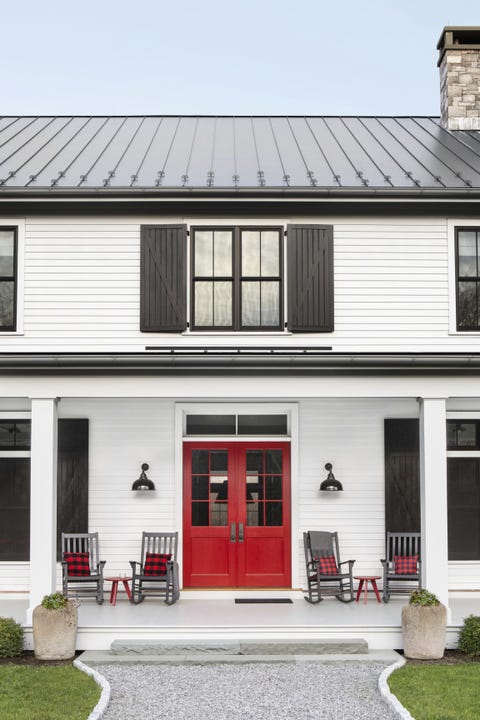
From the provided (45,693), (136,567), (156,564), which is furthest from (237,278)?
(45,693)

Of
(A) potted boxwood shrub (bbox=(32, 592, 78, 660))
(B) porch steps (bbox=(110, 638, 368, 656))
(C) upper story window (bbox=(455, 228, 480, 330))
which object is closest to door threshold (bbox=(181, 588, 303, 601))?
(B) porch steps (bbox=(110, 638, 368, 656))

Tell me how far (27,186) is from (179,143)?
12.0ft

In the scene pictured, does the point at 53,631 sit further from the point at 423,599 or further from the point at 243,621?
the point at 423,599

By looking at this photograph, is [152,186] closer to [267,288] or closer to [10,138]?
[267,288]

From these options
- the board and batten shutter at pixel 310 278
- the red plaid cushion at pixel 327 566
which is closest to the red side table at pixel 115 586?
the red plaid cushion at pixel 327 566

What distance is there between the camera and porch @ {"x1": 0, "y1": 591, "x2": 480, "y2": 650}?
10719 millimetres

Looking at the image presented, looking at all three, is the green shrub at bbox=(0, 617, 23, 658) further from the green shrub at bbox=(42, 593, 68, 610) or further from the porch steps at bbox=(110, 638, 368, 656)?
→ the porch steps at bbox=(110, 638, 368, 656)

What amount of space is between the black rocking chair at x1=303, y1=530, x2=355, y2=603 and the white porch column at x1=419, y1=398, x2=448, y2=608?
162 centimetres

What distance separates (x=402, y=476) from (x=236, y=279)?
3.78 metres

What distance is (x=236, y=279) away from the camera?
39.5ft

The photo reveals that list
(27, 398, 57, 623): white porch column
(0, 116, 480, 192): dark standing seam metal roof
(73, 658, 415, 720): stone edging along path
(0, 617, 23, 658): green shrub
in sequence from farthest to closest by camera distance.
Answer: (0, 116, 480, 192): dark standing seam metal roof
(27, 398, 57, 623): white porch column
(0, 617, 23, 658): green shrub
(73, 658, 415, 720): stone edging along path

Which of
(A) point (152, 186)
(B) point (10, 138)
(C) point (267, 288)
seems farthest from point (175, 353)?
(B) point (10, 138)

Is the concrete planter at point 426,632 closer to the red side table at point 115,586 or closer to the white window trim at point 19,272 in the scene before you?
the red side table at point 115,586

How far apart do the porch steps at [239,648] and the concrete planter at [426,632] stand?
1.90 feet
